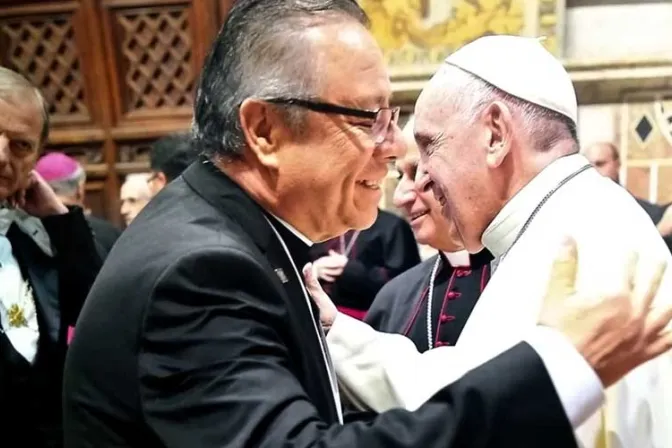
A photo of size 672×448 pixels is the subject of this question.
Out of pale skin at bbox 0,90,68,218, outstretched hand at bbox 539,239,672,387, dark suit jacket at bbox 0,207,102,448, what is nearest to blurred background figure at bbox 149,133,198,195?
dark suit jacket at bbox 0,207,102,448

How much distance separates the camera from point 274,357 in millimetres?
1024

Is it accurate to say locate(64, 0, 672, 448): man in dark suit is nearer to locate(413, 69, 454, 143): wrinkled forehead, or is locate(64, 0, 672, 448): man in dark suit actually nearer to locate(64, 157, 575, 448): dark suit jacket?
locate(64, 157, 575, 448): dark suit jacket

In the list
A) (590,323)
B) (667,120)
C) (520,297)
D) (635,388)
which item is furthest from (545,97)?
(667,120)

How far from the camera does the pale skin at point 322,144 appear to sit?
119 centimetres

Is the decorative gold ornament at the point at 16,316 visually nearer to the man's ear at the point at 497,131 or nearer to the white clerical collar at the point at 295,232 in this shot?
the white clerical collar at the point at 295,232

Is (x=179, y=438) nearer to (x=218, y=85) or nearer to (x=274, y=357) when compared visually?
(x=274, y=357)

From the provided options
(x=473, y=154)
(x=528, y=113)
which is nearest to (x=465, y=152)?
(x=473, y=154)

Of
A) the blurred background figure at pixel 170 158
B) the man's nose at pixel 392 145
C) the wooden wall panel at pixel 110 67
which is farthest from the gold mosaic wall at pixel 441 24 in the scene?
the man's nose at pixel 392 145

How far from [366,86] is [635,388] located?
2.17 ft

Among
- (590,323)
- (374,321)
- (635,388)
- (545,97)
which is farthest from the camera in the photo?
(374,321)

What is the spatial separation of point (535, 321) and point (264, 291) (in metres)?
0.47

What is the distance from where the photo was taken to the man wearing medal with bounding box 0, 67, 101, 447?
2047mm

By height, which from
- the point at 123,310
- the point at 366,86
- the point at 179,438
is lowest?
the point at 179,438

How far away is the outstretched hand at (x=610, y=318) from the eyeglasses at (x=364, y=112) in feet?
1.25
